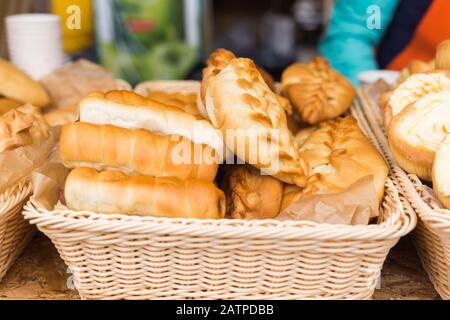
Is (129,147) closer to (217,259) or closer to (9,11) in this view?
(217,259)

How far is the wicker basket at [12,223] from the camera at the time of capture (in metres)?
1.12

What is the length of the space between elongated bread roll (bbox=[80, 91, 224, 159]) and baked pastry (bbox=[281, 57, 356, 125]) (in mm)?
401

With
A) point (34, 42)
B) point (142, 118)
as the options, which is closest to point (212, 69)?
point (142, 118)

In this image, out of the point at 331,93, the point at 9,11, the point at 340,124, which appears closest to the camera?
the point at 340,124

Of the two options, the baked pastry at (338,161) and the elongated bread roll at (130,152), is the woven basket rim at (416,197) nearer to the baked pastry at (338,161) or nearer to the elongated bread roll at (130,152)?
the baked pastry at (338,161)

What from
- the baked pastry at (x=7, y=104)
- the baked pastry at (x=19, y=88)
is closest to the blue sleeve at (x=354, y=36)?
the baked pastry at (x=19, y=88)

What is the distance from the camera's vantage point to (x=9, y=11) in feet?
7.84

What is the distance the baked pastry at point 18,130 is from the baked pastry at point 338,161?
63 cm

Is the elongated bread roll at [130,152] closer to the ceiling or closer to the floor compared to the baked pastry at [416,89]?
closer to the floor

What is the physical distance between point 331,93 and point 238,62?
0.41 meters

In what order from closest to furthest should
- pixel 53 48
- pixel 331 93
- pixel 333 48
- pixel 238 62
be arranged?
pixel 238 62 → pixel 331 93 → pixel 53 48 → pixel 333 48

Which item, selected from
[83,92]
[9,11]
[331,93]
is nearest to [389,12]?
[331,93]

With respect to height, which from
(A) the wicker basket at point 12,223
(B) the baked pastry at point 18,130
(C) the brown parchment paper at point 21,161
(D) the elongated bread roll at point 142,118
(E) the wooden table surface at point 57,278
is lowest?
(E) the wooden table surface at point 57,278
